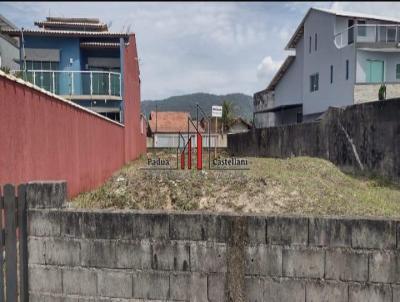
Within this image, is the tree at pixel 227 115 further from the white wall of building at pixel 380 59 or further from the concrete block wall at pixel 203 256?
the concrete block wall at pixel 203 256

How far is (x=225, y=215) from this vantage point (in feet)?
8.98

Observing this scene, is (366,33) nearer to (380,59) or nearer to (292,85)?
(380,59)

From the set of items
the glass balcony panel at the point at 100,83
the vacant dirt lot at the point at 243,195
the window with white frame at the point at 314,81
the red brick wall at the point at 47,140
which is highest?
the window with white frame at the point at 314,81

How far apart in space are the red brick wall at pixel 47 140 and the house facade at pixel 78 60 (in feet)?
15.3

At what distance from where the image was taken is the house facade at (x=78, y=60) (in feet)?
46.8

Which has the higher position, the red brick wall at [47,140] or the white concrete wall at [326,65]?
the white concrete wall at [326,65]

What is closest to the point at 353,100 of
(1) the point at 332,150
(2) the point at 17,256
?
(1) the point at 332,150

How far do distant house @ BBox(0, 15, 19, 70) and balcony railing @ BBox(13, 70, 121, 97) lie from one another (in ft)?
11.8

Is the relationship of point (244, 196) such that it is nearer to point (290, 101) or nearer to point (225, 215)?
point (225, 215)

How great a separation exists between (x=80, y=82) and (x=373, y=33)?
616 inches

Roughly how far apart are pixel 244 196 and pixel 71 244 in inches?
190

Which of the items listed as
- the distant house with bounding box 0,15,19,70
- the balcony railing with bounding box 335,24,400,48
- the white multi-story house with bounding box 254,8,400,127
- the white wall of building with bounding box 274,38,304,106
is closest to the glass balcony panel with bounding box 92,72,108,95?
the distant house with bounding box 0,15,19,70

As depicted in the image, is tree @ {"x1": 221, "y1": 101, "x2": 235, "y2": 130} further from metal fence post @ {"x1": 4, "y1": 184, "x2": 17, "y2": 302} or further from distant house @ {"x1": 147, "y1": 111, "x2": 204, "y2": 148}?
metal fence post @ {"x1": 4, "y1": 184, "x2": 17, "y2": 302}

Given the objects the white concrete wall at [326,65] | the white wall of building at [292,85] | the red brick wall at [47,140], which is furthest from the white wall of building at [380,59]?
the red brick wall at [47,140]
